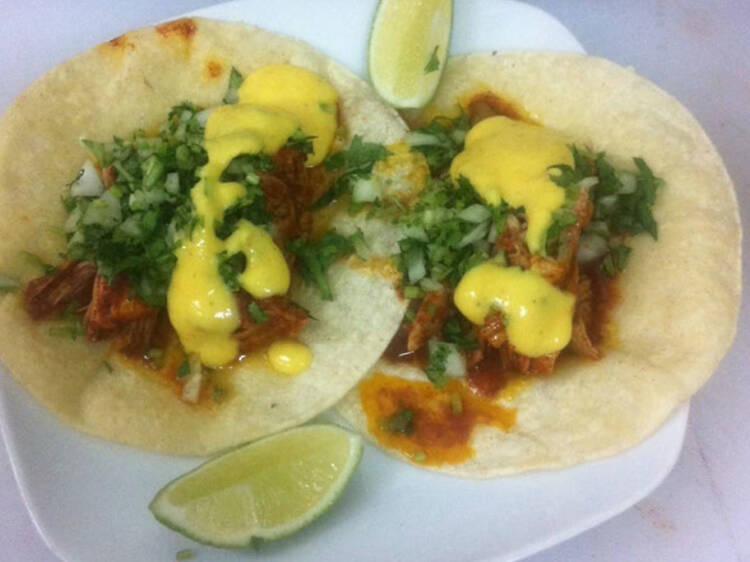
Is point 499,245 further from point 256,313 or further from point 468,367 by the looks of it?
point 256,313

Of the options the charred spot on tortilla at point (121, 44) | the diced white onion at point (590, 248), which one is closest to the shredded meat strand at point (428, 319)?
the diced white onion at point (590, 248)

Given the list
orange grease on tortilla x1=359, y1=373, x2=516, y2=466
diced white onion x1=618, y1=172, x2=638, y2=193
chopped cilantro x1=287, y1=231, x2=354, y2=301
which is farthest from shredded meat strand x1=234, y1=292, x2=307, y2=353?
diced white onion x1=618, y1=172, x2=638, y2=193

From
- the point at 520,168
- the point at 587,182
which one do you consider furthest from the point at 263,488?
the point at 587,182

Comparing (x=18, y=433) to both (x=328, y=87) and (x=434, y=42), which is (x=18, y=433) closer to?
(x=328, y=87)

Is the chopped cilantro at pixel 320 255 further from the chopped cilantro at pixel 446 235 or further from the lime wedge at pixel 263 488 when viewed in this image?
the lime wedge at pixel 263 488

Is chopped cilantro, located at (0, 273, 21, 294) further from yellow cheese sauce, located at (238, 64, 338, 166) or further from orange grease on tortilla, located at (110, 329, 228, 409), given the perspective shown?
yellow cheese sauce, located at (238, 64, 338, 166)
